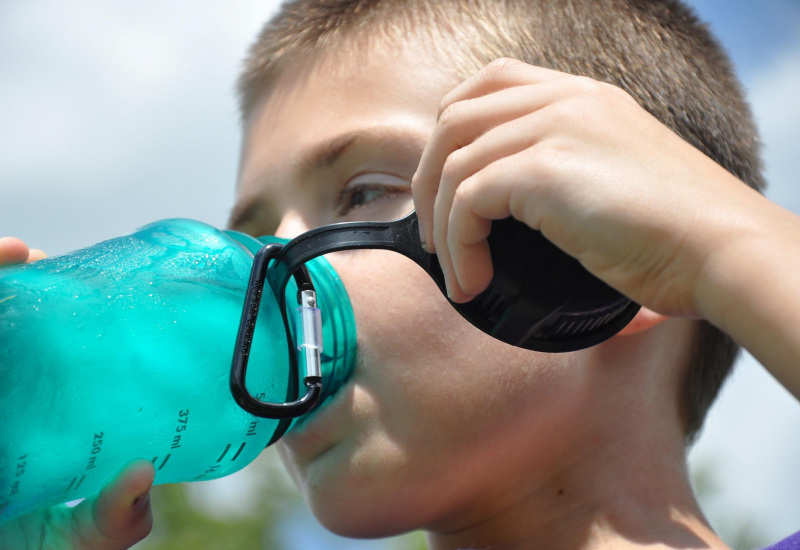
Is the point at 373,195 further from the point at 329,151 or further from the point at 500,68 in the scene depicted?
the point at 500,68

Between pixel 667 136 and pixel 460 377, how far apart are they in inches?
17.4

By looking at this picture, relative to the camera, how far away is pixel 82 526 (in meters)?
0.96

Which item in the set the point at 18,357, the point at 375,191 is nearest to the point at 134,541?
the point at 18,357

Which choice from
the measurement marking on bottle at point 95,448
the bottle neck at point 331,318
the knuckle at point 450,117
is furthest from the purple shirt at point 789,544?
the measurement marking on bottle at point 95,448

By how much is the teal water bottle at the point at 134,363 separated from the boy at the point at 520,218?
0.06m

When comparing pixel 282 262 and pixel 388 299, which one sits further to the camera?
pixel 388 299

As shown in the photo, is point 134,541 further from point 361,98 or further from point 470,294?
point 361,98

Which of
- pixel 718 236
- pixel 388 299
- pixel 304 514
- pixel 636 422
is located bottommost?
pixel 304 514

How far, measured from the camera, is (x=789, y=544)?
1089 mm

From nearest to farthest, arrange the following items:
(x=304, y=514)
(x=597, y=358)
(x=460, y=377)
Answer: (x=460, y=377) < (x=597, y=358) < (x=304, y=514)

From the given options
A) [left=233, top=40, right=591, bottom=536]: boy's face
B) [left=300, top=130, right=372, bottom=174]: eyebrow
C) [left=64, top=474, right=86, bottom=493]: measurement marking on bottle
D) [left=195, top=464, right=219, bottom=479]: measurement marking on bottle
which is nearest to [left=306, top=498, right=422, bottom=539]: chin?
[left=233, top=40, right=591, bottom=536]: boy's face

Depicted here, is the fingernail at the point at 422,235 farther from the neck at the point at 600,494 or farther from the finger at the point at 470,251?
the neck at the point at 600,494

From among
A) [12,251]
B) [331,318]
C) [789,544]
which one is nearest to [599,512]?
[789,544]

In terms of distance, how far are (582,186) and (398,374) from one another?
430 mm
